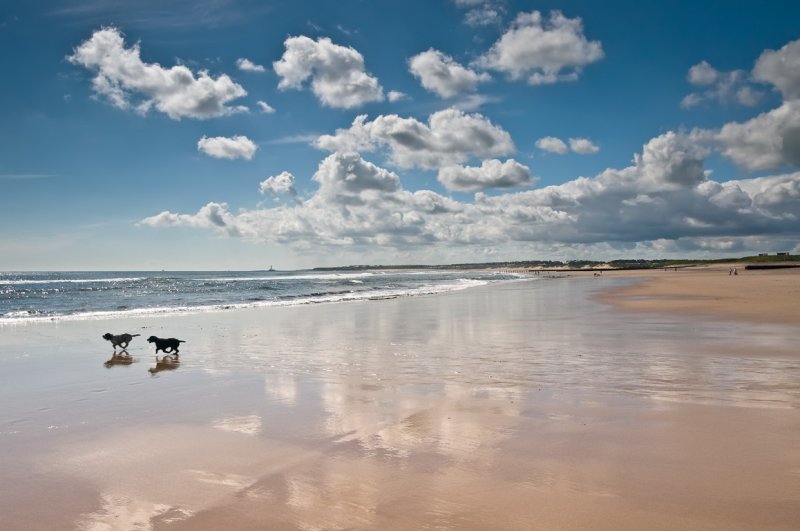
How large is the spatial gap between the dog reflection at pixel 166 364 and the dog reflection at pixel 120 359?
747mm

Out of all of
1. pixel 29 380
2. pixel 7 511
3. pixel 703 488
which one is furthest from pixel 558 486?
pixel 29 380

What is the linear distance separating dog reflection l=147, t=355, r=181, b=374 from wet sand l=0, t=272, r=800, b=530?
203mm

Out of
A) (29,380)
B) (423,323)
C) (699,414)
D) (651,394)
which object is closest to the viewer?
(699,414)

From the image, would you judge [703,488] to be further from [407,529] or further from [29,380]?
[29,380]

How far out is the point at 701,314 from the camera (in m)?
22.4

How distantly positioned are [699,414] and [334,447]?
17.4 feet

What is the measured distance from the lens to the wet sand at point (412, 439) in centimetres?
478

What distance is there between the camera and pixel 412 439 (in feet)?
22.0

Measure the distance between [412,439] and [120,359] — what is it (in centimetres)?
1070

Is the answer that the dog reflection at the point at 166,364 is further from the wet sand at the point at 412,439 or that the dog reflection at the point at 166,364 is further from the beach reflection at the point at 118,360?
the beach reflection at the point at 118,360

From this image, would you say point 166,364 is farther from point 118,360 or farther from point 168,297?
point 168,297

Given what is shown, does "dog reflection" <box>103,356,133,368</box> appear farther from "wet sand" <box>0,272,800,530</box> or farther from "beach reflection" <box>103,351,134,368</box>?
"wet sand" <box>0,272,800,530</box>

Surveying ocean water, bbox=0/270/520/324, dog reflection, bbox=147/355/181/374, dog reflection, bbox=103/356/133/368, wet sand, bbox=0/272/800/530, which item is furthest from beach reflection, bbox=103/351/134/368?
ocean water, bbox=0/270/520/324

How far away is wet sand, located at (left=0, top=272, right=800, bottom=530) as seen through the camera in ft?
15.7
